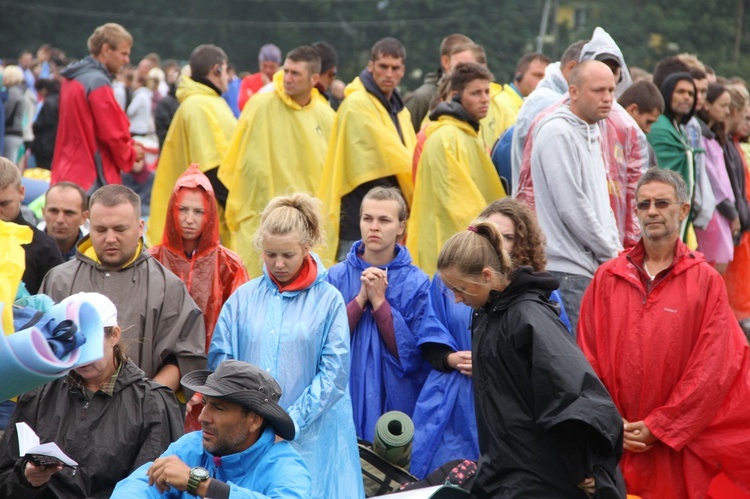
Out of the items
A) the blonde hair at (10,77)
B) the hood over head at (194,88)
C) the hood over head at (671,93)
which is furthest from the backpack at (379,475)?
the blonde hair at (10,77)

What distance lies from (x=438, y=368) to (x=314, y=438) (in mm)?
1096

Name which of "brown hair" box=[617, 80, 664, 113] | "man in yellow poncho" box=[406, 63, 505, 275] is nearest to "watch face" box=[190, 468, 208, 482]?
"man in yellow poncho" box=[406, 63, 505, 275]

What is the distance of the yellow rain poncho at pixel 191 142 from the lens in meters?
9.79

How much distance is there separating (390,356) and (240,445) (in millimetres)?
2164

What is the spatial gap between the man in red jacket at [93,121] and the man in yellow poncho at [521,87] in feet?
10.9

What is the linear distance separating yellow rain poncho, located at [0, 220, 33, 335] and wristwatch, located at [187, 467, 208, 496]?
36.0 inches

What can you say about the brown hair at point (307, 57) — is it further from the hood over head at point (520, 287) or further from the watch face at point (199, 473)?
the watch face at point (199, 473)

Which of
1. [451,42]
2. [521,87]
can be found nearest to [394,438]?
[451,42]

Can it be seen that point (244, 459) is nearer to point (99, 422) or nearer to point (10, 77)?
point (99, 422)

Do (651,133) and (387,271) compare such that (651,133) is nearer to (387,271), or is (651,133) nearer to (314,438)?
(387,271)

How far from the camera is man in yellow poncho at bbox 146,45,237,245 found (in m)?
9.67

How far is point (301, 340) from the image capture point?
5512 mm

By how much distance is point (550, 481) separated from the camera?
446 centimetres

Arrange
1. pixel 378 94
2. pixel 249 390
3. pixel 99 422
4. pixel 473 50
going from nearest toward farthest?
pixel 249 390 < pixel 99 422 < pixel 378 94 < pixel 473 50
